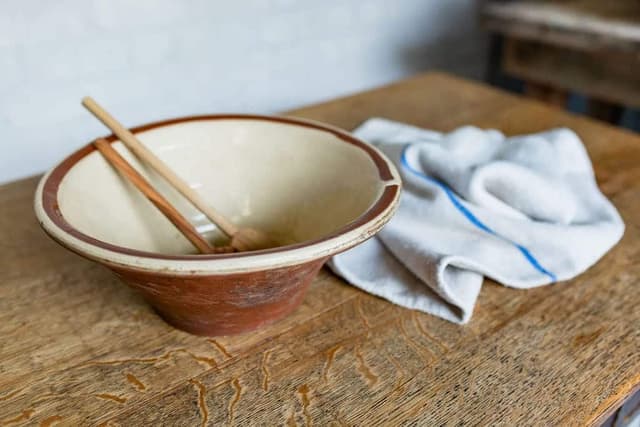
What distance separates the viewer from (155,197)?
0.57m

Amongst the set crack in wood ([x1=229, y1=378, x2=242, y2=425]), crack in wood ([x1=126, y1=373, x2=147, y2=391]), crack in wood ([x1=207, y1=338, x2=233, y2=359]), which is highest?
crack in wood ([x1=207, y1=338, x2=233, y2=359])

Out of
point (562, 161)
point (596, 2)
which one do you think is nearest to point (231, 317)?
point (562, 161)

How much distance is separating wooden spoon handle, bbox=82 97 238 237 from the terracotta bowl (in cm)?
2

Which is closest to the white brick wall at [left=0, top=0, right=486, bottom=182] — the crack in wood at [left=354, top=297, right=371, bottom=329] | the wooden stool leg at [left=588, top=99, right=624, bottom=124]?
the wooden stool leg at [left=588, top=99, right=624, bottom=124]

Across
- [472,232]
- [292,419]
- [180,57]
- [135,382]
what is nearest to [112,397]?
[135,382]

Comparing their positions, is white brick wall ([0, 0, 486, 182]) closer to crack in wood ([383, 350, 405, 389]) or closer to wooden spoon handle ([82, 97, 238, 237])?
wooden spoon handle ([82, 97, 238, 237])

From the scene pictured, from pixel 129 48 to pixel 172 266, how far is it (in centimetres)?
89

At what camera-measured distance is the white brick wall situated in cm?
110

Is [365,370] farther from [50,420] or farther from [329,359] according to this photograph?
[50,420]

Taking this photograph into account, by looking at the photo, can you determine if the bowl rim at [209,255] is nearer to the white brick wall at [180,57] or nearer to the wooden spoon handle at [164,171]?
the wooden spoon handle at [164,171]

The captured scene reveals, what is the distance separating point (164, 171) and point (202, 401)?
0.23 meters

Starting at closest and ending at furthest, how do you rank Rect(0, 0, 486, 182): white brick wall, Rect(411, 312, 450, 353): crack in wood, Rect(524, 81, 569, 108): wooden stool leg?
Rect(411, 312, 450, 353): crack in wood, Rect(0, 0, 486, 182): white brick wall, Rect(524, 81, 569, 108): wooden stool leg

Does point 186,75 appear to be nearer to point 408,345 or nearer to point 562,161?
point 562,161

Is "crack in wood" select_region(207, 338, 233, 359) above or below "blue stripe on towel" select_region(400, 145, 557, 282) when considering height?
below
